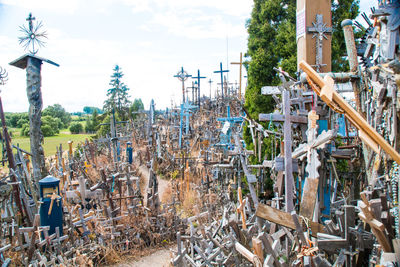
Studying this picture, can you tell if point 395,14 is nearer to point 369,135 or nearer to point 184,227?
point 369,135

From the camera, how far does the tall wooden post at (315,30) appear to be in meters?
7.05

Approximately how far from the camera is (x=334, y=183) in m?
5.96

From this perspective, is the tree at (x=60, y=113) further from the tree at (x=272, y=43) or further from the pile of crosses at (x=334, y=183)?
the pile of crosses at (x=334, y=183)

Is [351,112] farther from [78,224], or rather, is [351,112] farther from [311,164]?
[78,224]

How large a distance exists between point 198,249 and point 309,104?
298 centimetres

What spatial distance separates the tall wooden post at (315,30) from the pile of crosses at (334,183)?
6.2 inches

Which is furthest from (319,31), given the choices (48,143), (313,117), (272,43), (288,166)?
(48,143)

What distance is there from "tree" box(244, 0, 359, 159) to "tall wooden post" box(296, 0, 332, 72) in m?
1.90

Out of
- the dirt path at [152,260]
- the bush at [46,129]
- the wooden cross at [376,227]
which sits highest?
the bush at [46,129]

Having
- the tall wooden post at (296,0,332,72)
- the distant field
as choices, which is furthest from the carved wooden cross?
the distant field

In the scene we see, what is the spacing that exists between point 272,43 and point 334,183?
5614mm

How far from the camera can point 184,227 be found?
8250 mm

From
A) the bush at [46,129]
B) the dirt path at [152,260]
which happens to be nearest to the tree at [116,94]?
the bush at [46,129]

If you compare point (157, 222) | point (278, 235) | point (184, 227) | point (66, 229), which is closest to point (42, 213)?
point (66, 229)
